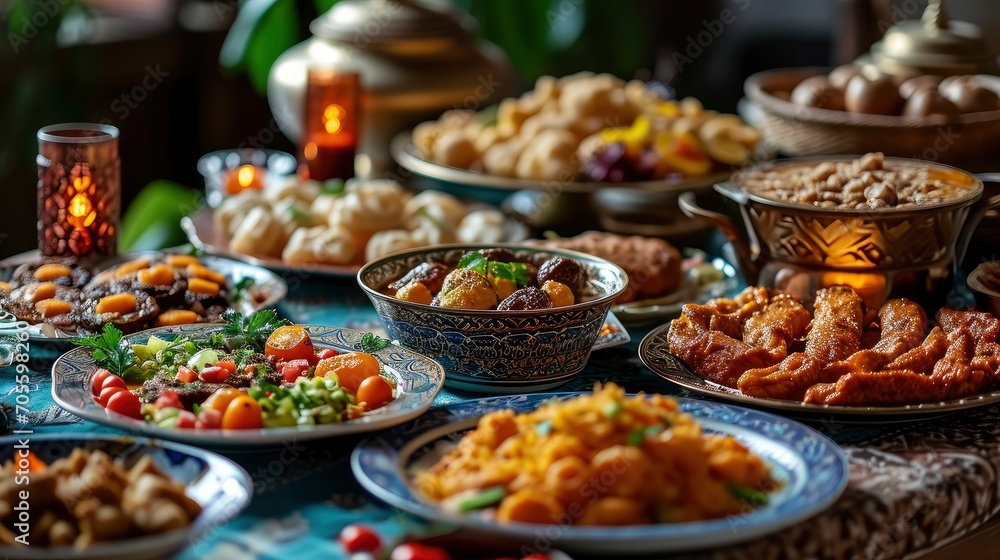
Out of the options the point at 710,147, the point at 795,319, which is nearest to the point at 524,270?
the point at 795,319

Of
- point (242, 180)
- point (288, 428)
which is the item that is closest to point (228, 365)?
point (288, 428)

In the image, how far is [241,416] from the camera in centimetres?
129

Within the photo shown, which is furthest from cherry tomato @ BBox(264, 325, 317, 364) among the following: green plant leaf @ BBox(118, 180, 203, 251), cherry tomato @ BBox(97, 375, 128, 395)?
green plant leaf @ BBox(118, 180, 203, 251)

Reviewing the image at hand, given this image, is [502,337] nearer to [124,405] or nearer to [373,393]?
[373,393]

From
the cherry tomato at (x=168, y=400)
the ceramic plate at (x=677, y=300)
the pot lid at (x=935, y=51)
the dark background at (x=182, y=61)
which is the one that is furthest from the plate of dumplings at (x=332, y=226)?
the dark background at (x=182, y=61)

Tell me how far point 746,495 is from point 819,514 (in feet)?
0.42

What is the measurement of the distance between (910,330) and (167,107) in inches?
176

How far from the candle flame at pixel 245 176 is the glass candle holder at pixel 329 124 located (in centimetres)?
15

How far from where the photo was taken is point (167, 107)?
A: 539cm

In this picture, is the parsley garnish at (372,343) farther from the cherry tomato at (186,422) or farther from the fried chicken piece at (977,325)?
the fried chicken piece at (977,325)

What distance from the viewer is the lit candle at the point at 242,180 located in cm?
274

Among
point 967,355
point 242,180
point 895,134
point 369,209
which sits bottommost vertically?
point 242,180

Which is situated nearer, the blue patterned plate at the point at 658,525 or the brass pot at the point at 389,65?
the blue patterned plate at the point at 658,525

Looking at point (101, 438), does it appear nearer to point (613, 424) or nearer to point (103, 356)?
point (103, 356)
